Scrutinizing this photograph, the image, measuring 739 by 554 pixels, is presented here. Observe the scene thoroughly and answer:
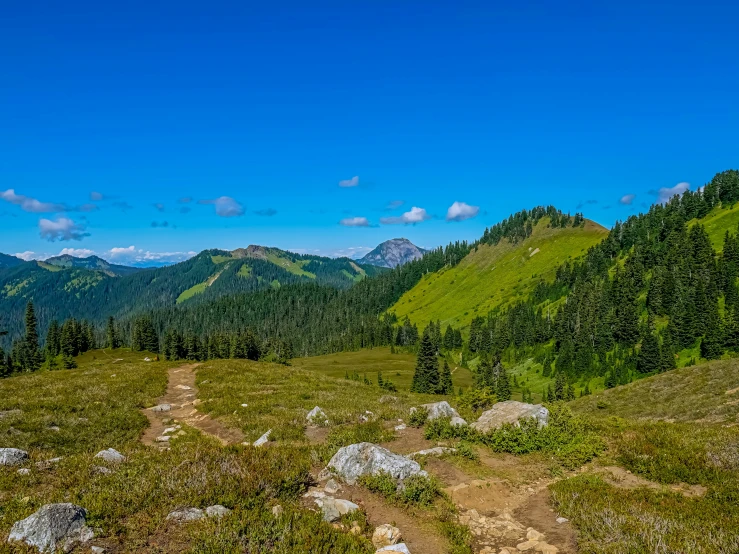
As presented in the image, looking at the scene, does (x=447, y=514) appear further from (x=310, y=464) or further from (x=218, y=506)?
(x=218, y=506)

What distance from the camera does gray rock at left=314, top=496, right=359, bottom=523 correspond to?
1081 cm

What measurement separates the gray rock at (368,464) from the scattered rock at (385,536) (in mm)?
2484

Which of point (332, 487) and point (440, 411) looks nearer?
point (332, 487)

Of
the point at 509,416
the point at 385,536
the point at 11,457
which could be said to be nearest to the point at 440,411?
the point at 509,416

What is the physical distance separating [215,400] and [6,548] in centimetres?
2255

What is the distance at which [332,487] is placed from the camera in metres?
12.9

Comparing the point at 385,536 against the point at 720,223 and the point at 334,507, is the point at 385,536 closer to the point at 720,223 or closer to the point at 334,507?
the point at 334,507

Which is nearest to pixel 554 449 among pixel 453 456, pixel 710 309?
pixel 453 456

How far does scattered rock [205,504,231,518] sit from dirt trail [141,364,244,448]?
11.2 m

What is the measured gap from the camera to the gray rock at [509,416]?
58.5 ft

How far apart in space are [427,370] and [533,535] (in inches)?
3423

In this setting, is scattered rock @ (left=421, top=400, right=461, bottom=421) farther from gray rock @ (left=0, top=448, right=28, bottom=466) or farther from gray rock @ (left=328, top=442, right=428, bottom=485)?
gray rock @ (left=0, top=448, right=28, bottom=466)

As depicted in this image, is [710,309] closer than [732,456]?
No

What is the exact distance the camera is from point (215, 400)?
29875 millimetres
